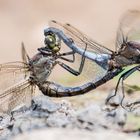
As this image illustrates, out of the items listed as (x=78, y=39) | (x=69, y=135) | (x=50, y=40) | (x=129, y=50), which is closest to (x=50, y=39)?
(x=50, y=40)

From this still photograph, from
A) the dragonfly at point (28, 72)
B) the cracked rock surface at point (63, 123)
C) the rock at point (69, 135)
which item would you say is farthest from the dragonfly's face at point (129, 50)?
the rock at point (69, 135)

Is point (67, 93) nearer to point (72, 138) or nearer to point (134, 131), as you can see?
point (134, 131)

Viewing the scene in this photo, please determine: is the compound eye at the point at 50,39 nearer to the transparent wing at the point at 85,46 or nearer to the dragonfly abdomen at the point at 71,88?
the transparent wing at the point at 85,46

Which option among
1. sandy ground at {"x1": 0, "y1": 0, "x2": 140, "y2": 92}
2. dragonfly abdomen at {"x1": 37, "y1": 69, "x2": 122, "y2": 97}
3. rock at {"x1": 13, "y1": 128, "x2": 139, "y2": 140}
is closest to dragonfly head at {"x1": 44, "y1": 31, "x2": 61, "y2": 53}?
dragonfly abdomen at {"x1": 37, "y1": 69, "x2": 122, "y2": 97}

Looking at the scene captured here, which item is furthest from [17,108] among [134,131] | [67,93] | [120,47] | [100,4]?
[100,4]

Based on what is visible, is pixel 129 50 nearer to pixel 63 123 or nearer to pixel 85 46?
pixel 85 46

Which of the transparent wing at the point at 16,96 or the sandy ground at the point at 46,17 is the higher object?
the sandy ground at the point at 46,17
